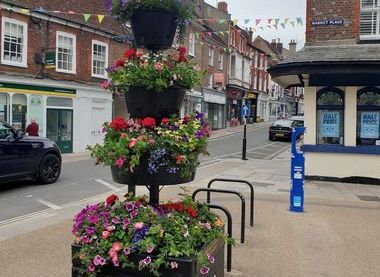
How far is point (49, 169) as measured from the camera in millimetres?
12133

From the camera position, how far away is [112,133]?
148 inches

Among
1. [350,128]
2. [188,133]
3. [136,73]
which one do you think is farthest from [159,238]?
[350,128]

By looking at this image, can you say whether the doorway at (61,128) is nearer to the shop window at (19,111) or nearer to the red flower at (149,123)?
the shop window at (19,111)

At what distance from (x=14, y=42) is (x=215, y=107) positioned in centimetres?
2619

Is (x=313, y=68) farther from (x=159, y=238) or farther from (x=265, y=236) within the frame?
(x=159, y=238)

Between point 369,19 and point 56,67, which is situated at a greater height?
point 369,19

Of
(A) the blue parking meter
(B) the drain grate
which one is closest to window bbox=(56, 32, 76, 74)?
(B) the drain grate

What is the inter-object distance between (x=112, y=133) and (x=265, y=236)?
3.83 meters

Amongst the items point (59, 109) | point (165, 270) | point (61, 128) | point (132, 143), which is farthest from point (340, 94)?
point (61, 128)

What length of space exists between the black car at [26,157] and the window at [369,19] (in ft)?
31.4

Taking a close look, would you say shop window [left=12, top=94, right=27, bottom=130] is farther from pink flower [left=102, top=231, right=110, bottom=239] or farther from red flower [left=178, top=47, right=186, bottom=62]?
pink flower [left=102, top=231, right=110, bottom=239]

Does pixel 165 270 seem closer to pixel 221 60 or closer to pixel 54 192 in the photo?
pixel 54 192

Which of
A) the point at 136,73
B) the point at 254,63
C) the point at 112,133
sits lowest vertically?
the point at 112,133

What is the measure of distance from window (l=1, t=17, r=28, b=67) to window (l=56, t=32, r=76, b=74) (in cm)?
202
